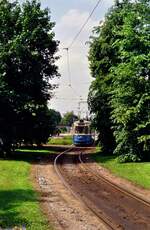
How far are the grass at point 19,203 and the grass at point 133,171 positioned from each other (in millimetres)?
5362

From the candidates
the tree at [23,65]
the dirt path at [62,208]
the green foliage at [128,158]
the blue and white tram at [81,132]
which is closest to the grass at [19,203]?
the dirt path at [62,208]

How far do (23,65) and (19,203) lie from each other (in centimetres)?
A: 2593

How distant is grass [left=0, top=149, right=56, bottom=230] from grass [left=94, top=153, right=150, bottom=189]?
5362 millimetres

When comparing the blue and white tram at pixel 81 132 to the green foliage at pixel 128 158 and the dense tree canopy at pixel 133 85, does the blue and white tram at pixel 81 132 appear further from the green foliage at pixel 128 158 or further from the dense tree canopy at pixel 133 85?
the green foliage at pixel 128 158

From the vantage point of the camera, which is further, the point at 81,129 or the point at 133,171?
the point at 81,129

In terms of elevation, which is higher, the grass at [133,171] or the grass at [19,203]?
the grass at [133,171]

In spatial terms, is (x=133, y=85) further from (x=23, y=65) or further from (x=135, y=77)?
(x=23, y=65)

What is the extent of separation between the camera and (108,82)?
47.2 m

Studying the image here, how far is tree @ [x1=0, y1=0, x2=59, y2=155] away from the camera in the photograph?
42406 mm

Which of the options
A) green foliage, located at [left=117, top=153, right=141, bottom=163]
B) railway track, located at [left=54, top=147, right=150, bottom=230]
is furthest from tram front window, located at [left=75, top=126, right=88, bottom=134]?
railway track, located at [left=54, top=147, right=150, bottom=230]

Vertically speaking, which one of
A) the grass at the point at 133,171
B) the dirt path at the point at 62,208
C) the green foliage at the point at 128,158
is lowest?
the dirt path at the point at 62,208

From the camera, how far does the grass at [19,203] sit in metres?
15.1

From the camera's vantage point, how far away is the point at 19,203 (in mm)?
18891

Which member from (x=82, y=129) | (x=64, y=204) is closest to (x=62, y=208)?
(x=64, y=204)
